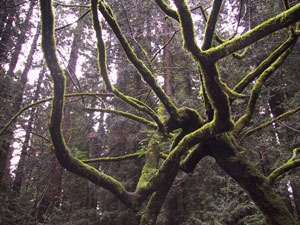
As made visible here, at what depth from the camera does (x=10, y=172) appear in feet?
27.1

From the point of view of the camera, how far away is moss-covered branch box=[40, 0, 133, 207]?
295 centimetres

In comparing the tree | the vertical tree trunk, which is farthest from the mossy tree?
the vertical tree trunk

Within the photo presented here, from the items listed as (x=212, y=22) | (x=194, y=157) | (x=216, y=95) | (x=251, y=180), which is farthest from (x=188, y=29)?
(x=194, y=157)

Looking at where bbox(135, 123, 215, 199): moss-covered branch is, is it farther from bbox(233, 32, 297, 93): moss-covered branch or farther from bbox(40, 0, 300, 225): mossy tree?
bbox(233, 32, 297, 93): moss-covered branch

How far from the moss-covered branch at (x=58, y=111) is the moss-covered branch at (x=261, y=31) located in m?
2.15

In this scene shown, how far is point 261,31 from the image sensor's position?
2.46 m

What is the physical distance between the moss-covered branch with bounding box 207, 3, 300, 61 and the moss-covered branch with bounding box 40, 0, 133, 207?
2.15m

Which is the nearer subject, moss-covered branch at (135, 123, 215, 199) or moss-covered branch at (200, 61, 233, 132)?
moss-covered branch at (200, 61, 233, 132)

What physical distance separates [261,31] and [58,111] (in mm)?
3074

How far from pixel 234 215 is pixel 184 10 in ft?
21.7

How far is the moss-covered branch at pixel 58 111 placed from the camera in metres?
2.95

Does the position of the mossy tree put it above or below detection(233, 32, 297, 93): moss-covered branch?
below

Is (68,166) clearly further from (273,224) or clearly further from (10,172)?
(10,172)

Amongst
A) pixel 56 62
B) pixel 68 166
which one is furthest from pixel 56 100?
pixel 68 166
